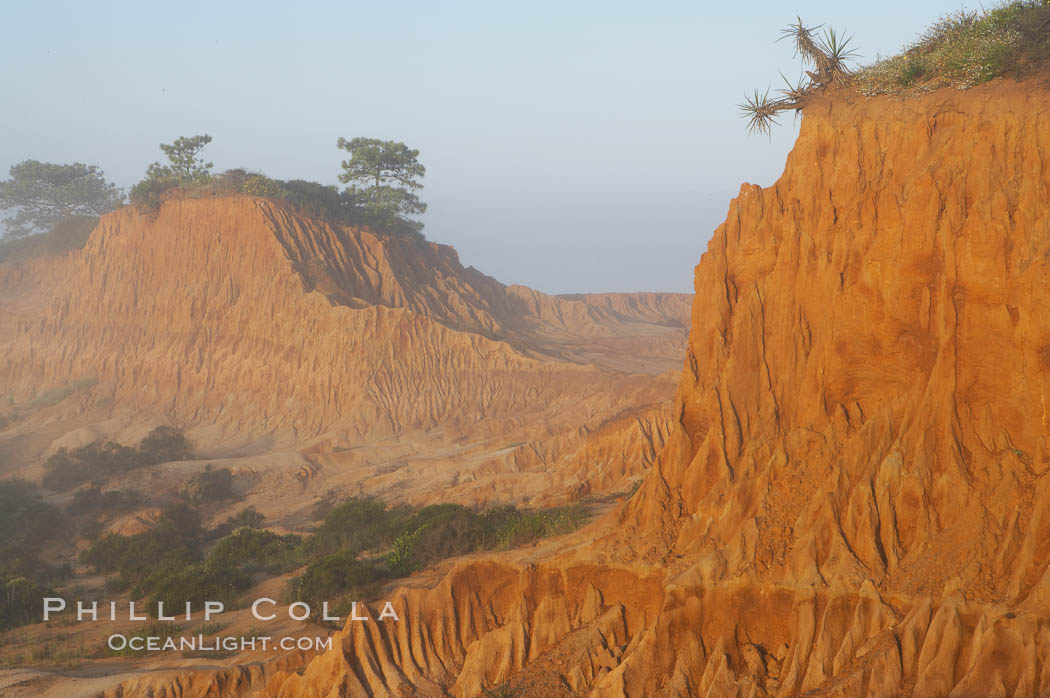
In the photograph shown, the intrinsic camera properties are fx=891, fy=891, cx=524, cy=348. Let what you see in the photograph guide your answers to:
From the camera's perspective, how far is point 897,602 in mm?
A: 9500

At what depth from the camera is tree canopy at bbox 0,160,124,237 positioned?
197 feet

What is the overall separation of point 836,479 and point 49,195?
62242 mm

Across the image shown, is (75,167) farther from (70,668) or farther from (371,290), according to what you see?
(70,668)

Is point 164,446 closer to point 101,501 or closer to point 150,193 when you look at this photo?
point 101,501

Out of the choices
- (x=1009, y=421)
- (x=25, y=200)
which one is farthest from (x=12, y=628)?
(x=25, y=200)

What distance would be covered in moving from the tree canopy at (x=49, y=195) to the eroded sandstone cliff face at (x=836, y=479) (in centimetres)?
5695

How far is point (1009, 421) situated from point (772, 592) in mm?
3248

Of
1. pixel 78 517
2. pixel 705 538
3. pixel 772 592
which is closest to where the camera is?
pixel 772 592

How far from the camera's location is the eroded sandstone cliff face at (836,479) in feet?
30.8

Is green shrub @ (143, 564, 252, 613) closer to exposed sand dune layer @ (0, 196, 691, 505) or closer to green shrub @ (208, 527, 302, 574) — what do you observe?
green shrub @ (208, 527, 302, 574)

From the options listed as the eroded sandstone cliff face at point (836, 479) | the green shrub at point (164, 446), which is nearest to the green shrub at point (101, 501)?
the green shrub at point (164, 446)

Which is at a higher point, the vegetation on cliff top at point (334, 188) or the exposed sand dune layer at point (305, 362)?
the vegetation on cliff top at point (334, 188)

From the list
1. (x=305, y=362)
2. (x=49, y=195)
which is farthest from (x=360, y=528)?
(x=49, y=195)

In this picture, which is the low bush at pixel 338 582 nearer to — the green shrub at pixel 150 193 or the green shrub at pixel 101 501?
the green shrub at pixel 101 501
